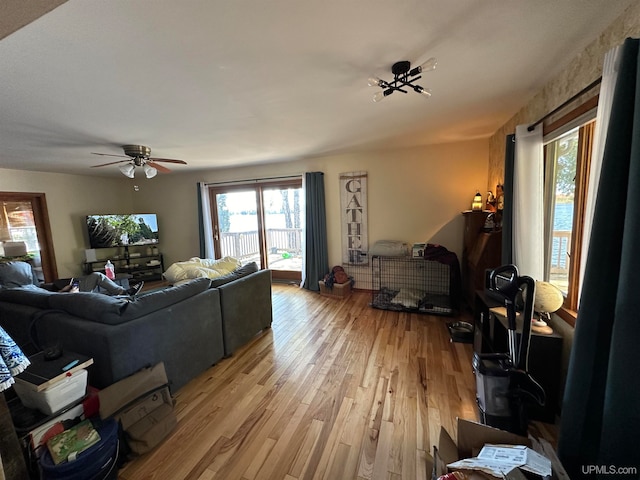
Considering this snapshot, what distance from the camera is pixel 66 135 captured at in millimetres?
2643

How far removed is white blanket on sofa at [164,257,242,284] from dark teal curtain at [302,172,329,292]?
1328 mm

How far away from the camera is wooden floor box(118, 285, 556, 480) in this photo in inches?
54.5

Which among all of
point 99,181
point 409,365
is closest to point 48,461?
point 409,365

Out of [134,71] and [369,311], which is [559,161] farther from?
[134,71]

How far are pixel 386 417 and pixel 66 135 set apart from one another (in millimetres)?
→ 4037

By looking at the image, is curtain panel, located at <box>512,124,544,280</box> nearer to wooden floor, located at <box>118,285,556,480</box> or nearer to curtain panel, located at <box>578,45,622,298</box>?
curtain panel, located at <box>578,45,622,298</box>

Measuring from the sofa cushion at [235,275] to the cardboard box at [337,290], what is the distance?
5.23 feet

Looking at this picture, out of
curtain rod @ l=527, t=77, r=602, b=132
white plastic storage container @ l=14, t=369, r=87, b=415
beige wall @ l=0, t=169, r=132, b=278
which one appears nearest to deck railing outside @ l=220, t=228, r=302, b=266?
beige wall @ l=0, t=169, r=132, b=278

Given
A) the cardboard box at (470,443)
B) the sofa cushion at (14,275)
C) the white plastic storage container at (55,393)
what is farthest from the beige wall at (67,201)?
Result: the cardboard box at (470,443)

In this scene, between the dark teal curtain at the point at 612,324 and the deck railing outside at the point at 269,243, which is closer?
the dark teal curtain at the point at 612,324

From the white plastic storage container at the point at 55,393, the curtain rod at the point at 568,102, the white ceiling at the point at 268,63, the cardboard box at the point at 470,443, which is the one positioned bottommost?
the cardboard box at the point at 470,443

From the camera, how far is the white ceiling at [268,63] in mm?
1177

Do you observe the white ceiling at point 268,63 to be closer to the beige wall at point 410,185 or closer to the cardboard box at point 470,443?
the beige wall at point 410,185

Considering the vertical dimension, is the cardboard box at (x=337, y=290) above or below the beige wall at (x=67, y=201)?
below
